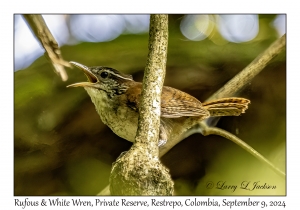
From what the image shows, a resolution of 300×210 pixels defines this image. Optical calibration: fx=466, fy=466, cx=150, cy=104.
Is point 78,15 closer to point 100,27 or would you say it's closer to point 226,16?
point 100,27

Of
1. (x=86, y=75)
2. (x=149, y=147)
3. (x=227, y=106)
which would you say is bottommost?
(x=149, y=147)

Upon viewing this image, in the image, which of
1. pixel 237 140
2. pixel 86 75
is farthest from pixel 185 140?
pixel 86 75

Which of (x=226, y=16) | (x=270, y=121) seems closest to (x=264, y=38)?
(x=226, y=16)

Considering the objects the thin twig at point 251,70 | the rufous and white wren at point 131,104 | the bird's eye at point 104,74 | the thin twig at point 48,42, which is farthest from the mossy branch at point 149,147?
the thin twig at point 48,42

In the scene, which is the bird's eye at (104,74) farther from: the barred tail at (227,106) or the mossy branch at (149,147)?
the barred tail at (227,106)

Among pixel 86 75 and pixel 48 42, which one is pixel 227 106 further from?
pixel 48 42

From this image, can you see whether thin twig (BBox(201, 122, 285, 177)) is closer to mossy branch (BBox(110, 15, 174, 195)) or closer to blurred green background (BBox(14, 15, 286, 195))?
blurred green background (BBox(14, 15, 286, 195))
